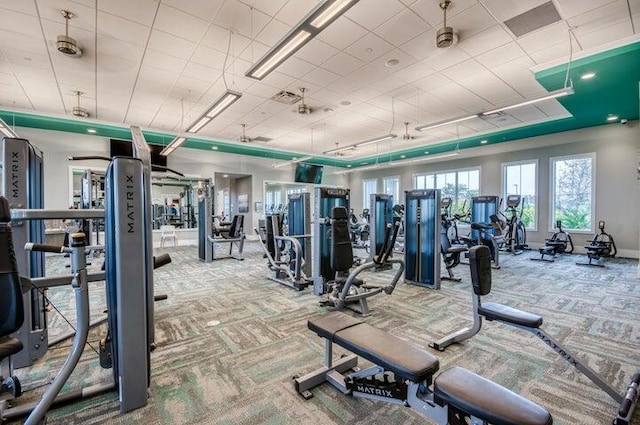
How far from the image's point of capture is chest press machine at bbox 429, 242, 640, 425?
186cm

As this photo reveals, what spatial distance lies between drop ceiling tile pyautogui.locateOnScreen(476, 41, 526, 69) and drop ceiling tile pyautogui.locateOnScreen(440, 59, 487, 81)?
0.38 ft

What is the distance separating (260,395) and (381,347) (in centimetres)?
98

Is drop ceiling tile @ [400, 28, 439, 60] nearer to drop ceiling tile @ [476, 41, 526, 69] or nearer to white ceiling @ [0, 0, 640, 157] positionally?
white ceiling @ [0, 0, 640, 157]

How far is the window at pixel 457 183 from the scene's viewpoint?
35.5ft

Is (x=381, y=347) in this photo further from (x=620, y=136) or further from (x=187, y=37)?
(x=620, y=136)

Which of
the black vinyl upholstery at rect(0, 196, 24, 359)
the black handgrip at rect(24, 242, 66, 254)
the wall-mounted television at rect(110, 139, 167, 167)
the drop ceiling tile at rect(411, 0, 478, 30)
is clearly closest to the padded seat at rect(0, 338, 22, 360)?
the black vinyl upholstery at rect(0, 196, 24, 359)

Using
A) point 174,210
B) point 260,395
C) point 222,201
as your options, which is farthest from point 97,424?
point 222,201

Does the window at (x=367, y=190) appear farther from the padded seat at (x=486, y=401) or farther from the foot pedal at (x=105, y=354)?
the padded seat at (x=486, y=401)

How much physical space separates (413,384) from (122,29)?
16.9ft

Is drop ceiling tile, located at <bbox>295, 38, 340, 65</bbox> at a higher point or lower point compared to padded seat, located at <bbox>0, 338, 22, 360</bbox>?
higher

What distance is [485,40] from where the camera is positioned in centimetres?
425

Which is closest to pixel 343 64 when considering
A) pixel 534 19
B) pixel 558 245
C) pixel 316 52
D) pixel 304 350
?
pixel 316 52

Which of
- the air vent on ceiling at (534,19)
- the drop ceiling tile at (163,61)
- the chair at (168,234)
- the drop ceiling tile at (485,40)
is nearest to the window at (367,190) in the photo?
the chair at (168,234)

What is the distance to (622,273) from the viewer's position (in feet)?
19.1
